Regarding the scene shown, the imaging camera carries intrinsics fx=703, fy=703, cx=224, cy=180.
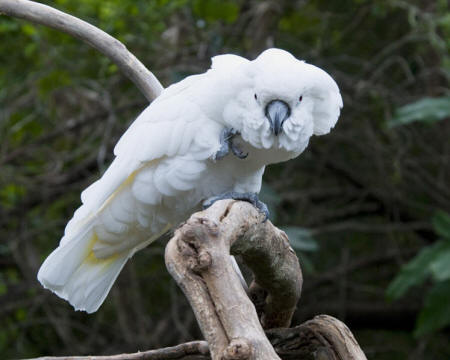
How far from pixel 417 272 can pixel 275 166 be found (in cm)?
101

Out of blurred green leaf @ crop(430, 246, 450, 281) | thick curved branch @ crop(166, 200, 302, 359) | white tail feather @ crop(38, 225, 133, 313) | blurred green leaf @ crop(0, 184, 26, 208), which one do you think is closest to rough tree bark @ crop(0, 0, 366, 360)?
thick curved branch @ crop(166, 200, 302, 359)

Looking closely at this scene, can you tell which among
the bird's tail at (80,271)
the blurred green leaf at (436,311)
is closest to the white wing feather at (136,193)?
the bird's tail at (80,271)

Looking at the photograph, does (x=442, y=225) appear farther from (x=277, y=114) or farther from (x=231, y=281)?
(x=231, y=281)

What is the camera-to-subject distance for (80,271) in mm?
1984

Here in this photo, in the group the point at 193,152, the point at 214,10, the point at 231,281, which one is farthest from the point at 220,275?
the point at 214,10

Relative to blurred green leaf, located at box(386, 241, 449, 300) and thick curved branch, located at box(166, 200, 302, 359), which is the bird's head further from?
blurred green leaf, located at box(386, 241, 449, 300)

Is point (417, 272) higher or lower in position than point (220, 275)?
lower

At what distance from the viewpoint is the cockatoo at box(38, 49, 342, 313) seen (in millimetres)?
1691

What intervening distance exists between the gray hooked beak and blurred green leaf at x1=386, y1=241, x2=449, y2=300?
5.84 feet

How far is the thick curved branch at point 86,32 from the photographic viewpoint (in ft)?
6.33

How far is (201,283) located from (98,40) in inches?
39.7

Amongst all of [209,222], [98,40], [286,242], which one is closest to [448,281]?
[286,242]

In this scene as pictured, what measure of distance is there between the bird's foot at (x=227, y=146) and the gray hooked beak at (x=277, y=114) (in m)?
Result: 0.13

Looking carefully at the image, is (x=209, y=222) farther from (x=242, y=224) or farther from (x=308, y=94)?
(x=308, y=94)
